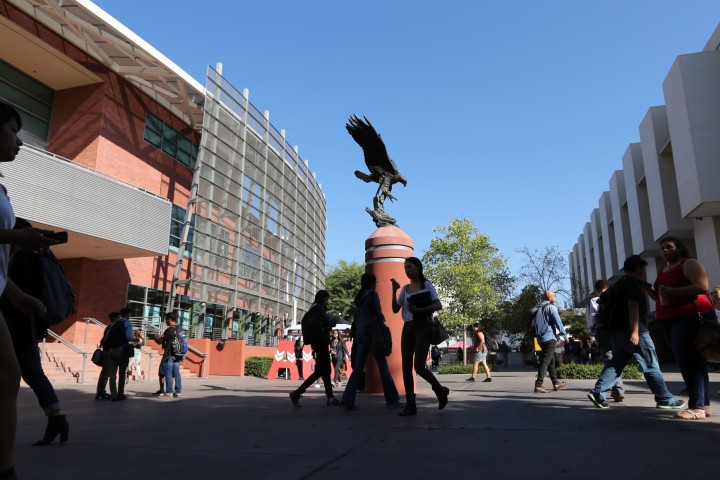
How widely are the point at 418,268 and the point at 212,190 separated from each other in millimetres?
20792

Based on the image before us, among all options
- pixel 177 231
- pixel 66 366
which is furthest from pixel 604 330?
pixel 177 231

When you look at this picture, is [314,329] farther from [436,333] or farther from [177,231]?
[177,231]

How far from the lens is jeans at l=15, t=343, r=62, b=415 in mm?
3777

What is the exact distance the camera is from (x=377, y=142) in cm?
Result: 912

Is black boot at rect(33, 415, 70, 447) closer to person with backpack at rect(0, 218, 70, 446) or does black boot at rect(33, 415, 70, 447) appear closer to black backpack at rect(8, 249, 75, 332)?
person with backpack at rect(0, 218, 70, 446)

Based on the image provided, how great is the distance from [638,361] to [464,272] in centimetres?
2848

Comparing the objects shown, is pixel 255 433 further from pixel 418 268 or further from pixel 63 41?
pixel 63 41

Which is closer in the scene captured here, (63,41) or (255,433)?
(255,433)

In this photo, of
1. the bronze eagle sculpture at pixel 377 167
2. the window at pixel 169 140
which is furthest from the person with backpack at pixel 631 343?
the window at pixel 169 140

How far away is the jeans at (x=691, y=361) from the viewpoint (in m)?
4.51

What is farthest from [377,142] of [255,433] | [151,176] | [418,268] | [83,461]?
[151,176]

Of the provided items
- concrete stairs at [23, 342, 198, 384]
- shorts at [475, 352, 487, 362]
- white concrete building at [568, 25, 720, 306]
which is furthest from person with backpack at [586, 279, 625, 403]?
white concrete building at [568, 25, 720, 306]

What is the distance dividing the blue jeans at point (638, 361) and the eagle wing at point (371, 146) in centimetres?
498

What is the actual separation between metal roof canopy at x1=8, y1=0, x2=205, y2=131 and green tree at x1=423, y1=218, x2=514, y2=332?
18.2 metres
